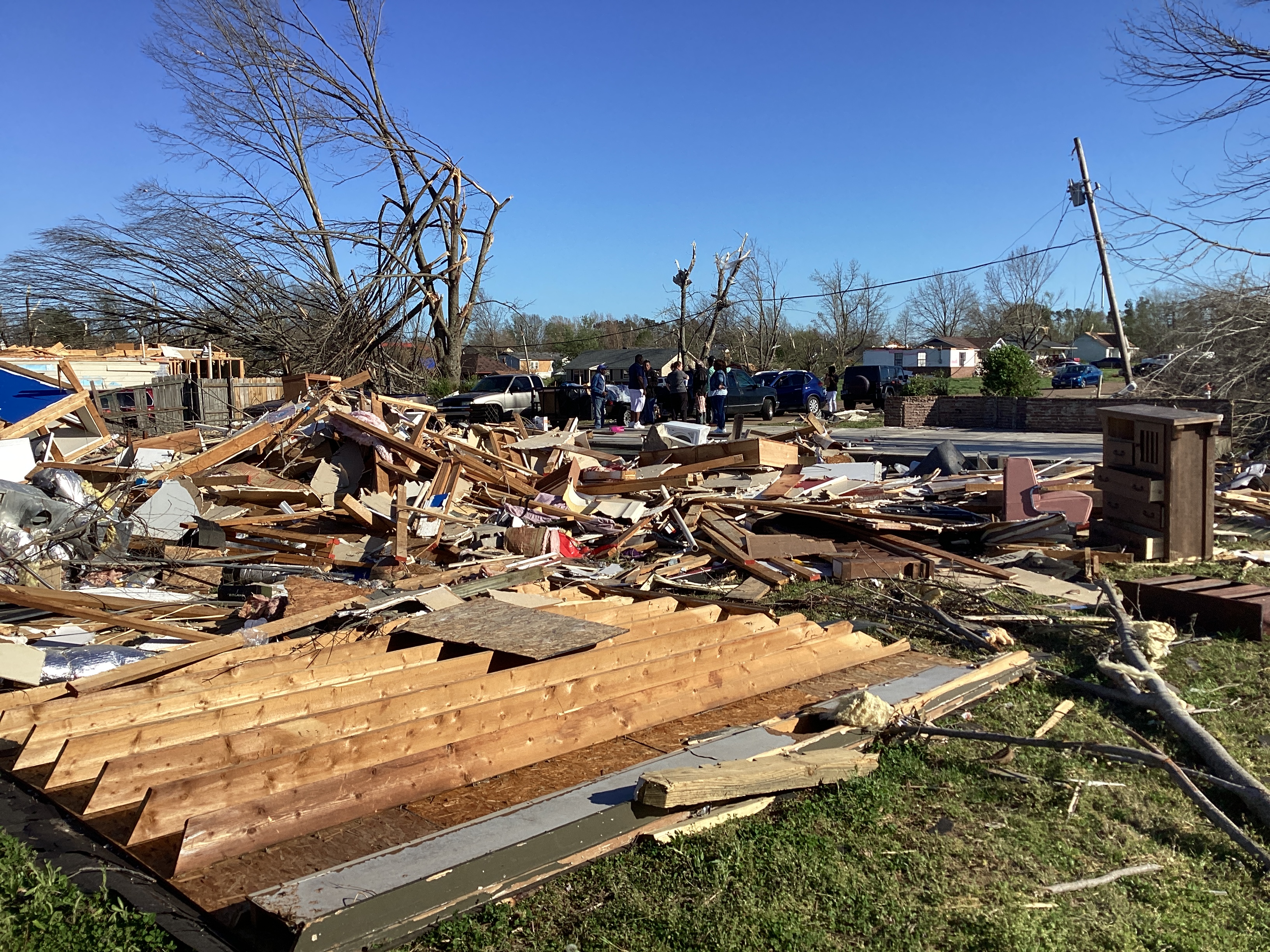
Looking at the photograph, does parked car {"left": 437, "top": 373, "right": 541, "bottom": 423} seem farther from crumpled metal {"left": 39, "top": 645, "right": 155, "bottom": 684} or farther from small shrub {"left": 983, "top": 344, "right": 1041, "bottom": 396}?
crumpled metal {"left": 39, "top": 645, "right": 155, "bottom": 684}

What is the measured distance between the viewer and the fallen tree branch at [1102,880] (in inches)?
138

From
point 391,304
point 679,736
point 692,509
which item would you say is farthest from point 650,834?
point 391,304

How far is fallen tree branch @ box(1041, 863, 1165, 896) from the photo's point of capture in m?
3.50

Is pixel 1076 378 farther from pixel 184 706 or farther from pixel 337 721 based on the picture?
pixel 184 706

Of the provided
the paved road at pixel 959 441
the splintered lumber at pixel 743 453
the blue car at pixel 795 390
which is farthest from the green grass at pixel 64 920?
the blue car at pixel 795 390

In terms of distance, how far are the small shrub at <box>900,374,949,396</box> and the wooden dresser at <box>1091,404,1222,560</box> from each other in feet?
76.2

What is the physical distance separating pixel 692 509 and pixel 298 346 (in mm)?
17030

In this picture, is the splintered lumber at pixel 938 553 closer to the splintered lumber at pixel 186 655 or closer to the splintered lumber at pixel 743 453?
the splintered lumber at pixel 743 453

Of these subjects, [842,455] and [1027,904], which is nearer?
[1027,904]

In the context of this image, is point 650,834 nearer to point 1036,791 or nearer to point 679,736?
point 679,736

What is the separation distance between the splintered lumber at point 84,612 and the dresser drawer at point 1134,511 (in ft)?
28.7

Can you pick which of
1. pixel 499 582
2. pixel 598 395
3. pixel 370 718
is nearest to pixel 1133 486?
pixel 499 582

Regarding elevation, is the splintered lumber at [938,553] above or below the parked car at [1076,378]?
below

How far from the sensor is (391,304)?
2267 centimetres
